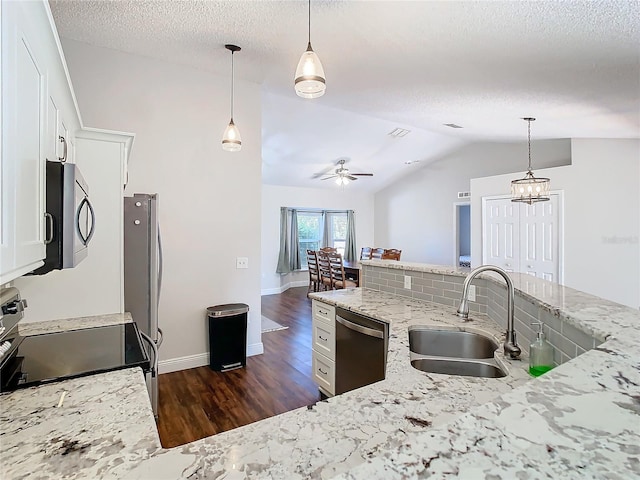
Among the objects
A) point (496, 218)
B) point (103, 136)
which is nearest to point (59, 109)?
point (103, 136)

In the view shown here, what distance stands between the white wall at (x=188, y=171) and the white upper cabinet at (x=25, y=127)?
220 centimetres

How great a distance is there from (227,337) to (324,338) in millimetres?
1285

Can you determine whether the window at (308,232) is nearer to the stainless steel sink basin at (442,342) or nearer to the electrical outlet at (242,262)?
the electrical outlet at (242,262)

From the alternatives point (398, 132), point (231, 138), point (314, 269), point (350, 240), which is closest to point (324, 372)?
point (231, 138)

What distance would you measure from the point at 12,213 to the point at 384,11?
2110mm

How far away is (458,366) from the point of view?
1616 mm

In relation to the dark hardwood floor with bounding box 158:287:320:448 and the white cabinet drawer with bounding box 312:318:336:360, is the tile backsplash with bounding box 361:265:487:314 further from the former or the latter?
the dark hardwood floor with bounding box 158:287:320:448

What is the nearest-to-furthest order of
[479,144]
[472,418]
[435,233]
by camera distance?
[472,418], [479,144], [435,233]

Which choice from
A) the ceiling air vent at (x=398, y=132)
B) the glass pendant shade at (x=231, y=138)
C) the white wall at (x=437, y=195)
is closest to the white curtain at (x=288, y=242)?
the white wall at (x=437, y=195)

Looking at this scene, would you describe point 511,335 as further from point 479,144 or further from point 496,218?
point 479,144

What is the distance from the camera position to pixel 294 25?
242 cm

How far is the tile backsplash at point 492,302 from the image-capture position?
1.16 meters

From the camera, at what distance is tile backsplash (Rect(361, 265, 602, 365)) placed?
1.16m

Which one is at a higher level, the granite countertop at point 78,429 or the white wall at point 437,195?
the white wall at point 437,195
